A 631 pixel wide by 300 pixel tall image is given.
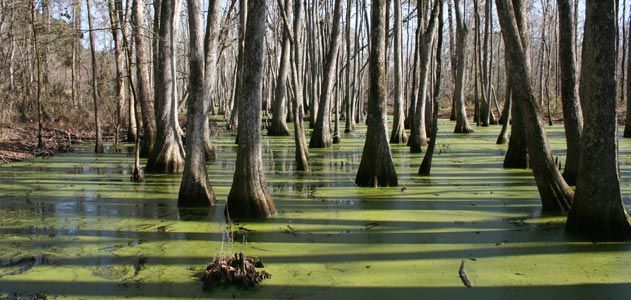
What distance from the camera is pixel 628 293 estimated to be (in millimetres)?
4215

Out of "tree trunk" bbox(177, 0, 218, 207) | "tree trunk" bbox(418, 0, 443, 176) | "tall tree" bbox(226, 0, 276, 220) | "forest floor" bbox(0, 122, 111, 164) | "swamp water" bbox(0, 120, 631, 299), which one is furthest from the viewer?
"forest floor" bbox(0, 122, 111, 164)

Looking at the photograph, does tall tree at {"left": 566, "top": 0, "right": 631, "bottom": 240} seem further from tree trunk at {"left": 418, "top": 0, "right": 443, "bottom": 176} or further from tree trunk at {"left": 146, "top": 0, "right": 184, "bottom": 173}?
tree trunk at {"left": 146, "top": 0, "right": 184, "bottom": 173}

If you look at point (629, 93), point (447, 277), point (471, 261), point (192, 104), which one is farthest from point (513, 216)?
point (629, 93)

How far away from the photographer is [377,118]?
8836 mm

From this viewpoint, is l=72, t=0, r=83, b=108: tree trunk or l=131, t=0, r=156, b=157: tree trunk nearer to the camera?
l=131, t=0, r=156, b=157: tree trunk

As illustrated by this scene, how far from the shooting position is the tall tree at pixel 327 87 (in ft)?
43.6

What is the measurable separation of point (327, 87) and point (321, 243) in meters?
8.34

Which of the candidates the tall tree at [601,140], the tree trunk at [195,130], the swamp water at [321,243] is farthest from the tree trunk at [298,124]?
the tall tree at [601,140]

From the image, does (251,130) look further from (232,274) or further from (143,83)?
(143,83)

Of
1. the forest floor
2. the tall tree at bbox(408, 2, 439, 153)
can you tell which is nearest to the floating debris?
the tall tree at bbox(408, 2, 439, 153)

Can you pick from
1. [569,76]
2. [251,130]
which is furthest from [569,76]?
[251,130]

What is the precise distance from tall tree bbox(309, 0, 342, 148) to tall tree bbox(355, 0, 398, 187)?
4294 millimetres

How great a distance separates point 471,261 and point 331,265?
4.15 ft

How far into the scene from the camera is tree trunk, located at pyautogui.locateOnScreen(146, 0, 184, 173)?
36.2ft
